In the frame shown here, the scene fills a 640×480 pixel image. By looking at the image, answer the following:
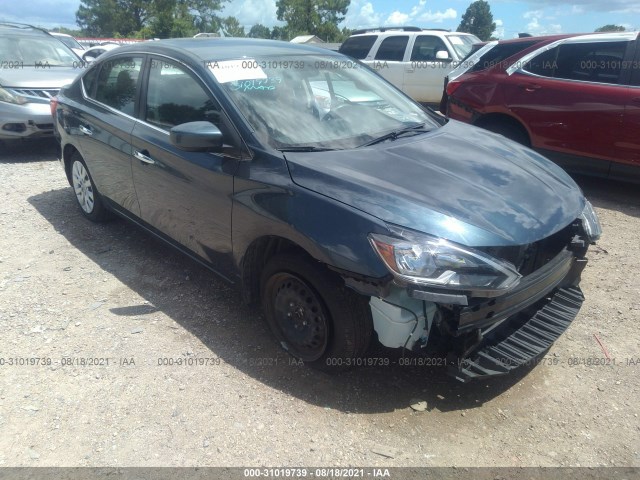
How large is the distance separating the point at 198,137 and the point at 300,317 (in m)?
1.16

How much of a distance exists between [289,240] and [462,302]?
0.94 metres

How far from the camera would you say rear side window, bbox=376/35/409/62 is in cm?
1073

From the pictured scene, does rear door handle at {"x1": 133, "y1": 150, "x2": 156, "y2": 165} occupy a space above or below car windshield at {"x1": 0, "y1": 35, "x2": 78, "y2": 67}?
below

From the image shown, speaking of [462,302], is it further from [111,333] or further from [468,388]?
[111,333]

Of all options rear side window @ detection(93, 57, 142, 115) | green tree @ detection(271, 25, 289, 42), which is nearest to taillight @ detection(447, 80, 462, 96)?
rear side window @ detection(93, 57, 142, 115)

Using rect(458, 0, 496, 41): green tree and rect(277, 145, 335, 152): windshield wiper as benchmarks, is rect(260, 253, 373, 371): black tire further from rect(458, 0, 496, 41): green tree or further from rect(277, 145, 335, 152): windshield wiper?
rect(458, 0, 496, 41): green tree

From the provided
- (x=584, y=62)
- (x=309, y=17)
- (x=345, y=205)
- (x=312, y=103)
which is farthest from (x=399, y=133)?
(x=309, y=17)

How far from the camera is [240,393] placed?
280 centimetres

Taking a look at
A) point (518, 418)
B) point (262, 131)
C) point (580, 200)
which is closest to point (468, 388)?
point (518, 418)

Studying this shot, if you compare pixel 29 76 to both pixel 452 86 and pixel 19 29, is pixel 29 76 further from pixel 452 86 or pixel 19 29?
pixel 452 86

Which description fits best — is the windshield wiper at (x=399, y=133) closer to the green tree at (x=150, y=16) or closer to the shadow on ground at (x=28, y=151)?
the shadow on ground at (x=28, y=151)

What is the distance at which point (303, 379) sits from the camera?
2.92 meters

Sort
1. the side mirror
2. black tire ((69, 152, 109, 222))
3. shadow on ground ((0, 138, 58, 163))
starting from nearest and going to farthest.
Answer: the side mirror, black tire ((69, 152, 109, 222)), shadow on ground ((0, 138, 58, 163))

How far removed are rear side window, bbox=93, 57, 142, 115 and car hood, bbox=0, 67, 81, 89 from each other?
370cm
